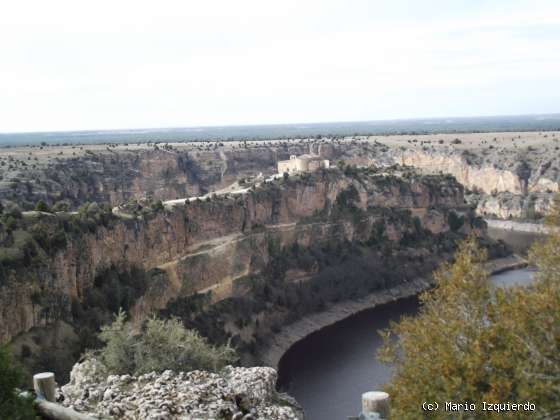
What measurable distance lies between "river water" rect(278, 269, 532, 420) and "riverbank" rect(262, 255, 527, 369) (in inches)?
17.1

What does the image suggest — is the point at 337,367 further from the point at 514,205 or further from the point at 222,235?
the point at 514,205

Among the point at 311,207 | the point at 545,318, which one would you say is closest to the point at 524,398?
the point at 545,318

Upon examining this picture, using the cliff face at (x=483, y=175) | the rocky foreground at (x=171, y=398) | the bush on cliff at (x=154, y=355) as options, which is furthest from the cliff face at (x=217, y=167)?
the rocky foreground at (x=171, y=398)

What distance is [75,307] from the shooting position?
23.0 metres

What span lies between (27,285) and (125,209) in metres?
9.80

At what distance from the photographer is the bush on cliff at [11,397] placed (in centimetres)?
709

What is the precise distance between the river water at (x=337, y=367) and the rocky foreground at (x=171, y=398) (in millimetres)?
10203

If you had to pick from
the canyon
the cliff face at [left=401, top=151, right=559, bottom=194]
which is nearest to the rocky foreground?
the canyon

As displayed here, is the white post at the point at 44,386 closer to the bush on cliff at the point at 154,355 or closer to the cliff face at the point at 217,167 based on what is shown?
the bush on cliff at the point at 154,355

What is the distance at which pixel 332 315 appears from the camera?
36531 mm

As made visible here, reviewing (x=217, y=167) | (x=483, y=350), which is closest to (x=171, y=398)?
(x=483, y=350)

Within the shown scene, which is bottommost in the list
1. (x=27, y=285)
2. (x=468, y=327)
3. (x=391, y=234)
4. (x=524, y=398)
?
(x=391, y=234)

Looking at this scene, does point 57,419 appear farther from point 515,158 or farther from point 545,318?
point 515,158

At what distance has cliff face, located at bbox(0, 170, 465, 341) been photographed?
21688 mm
